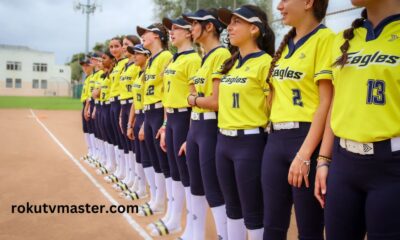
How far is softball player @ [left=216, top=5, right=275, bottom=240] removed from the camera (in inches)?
131

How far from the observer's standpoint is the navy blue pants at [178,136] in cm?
473

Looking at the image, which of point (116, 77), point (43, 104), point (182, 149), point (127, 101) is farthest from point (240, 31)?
point (43, 104)

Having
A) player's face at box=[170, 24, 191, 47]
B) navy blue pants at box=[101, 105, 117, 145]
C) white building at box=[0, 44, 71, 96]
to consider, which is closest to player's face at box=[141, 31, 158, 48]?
player's face at box=[170, 24, 191, 47]

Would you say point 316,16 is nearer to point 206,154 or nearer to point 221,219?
point 206,154

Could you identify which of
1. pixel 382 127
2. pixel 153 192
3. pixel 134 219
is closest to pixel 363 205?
pixel 382 127

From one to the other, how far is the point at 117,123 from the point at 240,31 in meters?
5.02

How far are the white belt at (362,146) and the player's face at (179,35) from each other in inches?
121

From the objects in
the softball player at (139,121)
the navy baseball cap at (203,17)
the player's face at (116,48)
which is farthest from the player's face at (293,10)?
the player's face at (116,48)

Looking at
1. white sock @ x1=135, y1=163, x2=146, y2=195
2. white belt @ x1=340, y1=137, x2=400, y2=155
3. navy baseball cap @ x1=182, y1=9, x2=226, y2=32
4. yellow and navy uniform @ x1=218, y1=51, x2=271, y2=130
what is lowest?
white sock @ x1=135, y1=163, x2=146, y2=195

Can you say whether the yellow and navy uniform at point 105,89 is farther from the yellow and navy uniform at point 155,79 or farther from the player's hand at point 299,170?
the player's hand at point 299,170

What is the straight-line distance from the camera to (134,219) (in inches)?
225

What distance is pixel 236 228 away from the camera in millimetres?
3674

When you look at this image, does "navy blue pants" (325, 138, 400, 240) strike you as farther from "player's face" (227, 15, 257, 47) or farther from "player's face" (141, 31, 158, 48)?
"player's face" (141, 31, 158, 48)

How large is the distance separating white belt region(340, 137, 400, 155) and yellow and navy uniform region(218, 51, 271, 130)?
3.82ft
